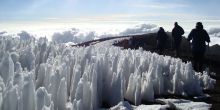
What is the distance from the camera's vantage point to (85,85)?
7.28 meters

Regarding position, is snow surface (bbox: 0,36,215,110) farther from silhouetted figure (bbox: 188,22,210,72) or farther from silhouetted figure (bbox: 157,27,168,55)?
silhouetted figure (bbox: 157,27,168,55)

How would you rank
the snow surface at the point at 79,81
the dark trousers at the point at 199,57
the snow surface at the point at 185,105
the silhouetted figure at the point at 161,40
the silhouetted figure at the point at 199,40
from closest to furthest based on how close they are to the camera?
the snow surface at the point at 79,81, the snow surface at the point at 185,105, the silhouetted figure at the point at 199,40, the dark trousers at the point at 199,57, the silhouetted figure at the point at 161,40

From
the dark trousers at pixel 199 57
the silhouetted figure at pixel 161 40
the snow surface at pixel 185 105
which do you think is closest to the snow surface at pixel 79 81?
the snow surface at pixel 185 105

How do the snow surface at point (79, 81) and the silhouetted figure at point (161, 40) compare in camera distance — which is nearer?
the snow surface at point (79, 81)

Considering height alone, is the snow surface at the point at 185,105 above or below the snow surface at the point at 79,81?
below

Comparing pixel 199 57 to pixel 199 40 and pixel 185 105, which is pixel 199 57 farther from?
pixel 185 105

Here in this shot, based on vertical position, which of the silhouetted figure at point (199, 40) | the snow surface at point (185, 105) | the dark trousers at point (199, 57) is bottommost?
the snow surface at point (185, 105)

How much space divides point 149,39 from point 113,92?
39.2 m

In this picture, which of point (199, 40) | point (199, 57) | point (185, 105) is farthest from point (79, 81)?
point (199, 57)

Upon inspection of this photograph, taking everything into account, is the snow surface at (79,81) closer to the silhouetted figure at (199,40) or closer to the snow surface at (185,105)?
the snow surface at (185,105)

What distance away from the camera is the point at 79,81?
7387 mm

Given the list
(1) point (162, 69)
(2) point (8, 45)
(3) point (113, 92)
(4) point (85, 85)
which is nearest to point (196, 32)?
(1) point (162, 69)

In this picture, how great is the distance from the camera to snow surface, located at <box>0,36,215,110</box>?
228 inches

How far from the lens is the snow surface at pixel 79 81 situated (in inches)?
228
